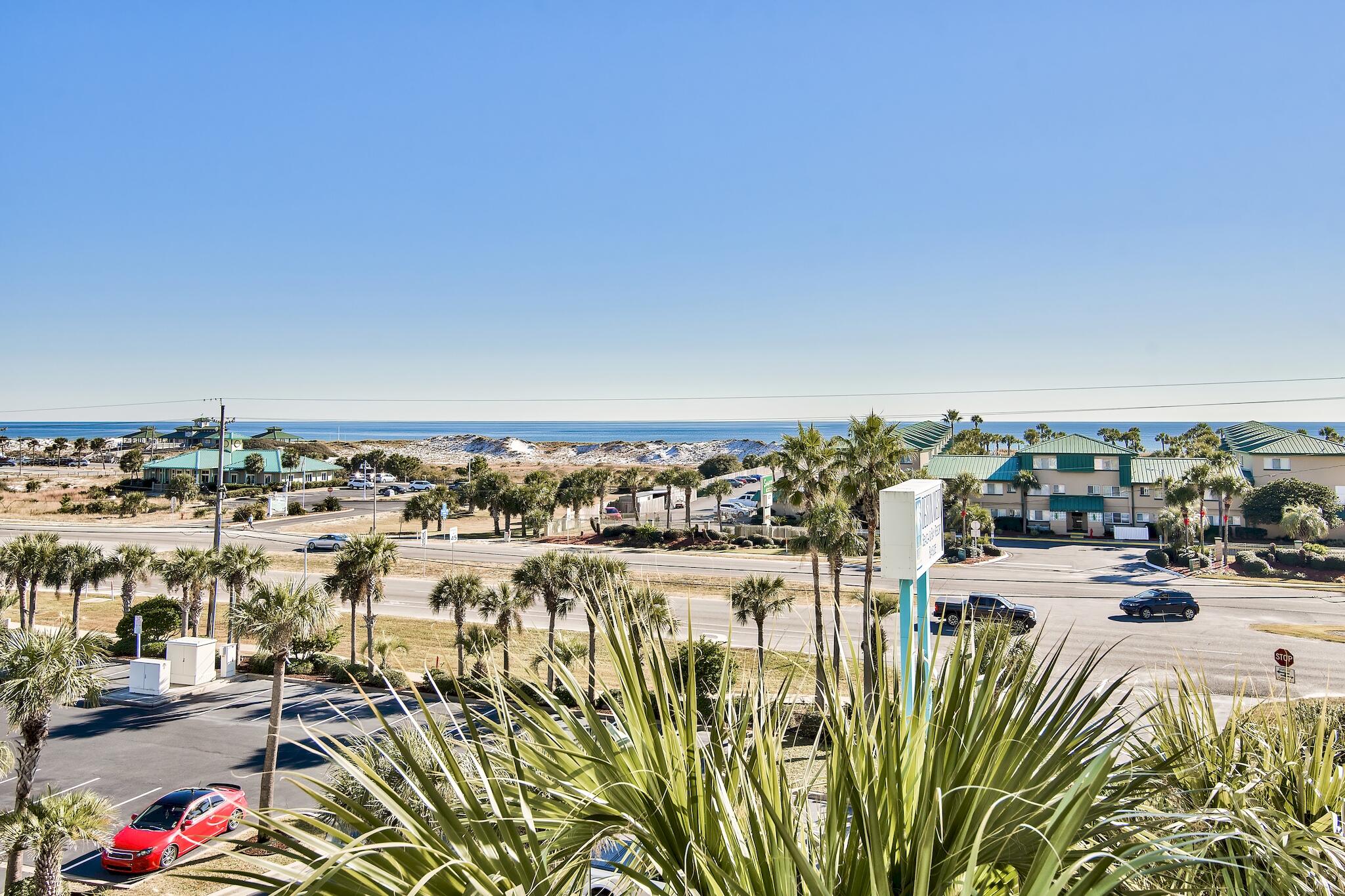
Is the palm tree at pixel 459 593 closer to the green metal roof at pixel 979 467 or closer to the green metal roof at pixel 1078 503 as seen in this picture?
the green metal roof at pixel 979 467

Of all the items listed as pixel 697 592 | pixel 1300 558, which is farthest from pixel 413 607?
pixel 1300 558

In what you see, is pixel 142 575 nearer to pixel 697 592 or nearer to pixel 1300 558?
pixel 697 592

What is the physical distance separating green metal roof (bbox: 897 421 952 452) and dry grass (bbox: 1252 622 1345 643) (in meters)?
42.4

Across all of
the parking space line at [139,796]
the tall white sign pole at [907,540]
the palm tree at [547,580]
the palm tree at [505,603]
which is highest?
the tall white sign pole at [907,540]

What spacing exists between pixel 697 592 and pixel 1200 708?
35.7m

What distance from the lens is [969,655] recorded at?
4914 mm

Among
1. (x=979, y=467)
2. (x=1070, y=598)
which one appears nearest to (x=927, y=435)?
(x=979, y=467)

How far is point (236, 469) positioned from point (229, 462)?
197 inches

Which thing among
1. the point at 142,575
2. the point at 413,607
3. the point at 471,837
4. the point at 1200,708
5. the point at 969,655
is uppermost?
the point at 969,655

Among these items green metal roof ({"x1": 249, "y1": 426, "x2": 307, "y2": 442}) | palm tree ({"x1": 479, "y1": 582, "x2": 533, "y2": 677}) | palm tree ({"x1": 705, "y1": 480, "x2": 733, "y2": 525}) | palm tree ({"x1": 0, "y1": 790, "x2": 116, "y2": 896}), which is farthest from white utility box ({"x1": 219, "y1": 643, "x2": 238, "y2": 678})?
green metal roof ({"x1": 249, "y1": 426, "x2": 307, "y2": 442})

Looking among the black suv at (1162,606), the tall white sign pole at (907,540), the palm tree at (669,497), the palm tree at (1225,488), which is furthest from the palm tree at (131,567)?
the palm tree at (1225,488)

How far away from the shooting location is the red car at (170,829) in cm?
1526

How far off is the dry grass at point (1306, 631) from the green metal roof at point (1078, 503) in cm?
2900

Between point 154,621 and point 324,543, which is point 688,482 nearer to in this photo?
point 324,543
